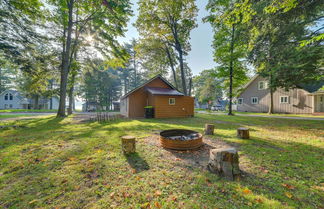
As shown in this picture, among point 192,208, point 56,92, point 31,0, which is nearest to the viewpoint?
point 192,208

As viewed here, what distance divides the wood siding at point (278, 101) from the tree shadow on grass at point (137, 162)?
23.4m

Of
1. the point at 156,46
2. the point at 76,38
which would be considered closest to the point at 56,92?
the point at 76,38

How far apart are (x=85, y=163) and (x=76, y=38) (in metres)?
15.4

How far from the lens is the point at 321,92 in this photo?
14.5 meters

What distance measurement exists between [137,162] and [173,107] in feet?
35.2

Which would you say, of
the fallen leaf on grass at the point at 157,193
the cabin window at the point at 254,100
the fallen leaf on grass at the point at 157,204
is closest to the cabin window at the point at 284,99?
the cabin window at the point at 254,100

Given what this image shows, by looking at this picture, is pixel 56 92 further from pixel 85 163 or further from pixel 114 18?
pixel 85 163

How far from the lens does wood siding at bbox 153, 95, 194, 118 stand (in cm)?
1311

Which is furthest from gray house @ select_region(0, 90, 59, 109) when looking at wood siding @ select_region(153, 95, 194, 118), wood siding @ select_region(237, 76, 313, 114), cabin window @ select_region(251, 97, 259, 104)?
cabin window @ select_region(251, 97, 259, 104)

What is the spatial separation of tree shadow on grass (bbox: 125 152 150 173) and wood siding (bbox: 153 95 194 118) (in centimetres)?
921

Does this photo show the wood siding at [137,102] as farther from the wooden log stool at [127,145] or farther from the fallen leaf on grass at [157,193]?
the fallen leaf on grass at [157,193]

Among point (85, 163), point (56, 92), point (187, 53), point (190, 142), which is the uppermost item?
point (187, 53)

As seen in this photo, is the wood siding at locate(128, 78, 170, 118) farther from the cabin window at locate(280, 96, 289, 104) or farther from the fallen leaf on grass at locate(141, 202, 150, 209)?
the cabin window at locate(280, 96, 289, 104)

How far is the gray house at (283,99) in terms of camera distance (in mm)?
15914
